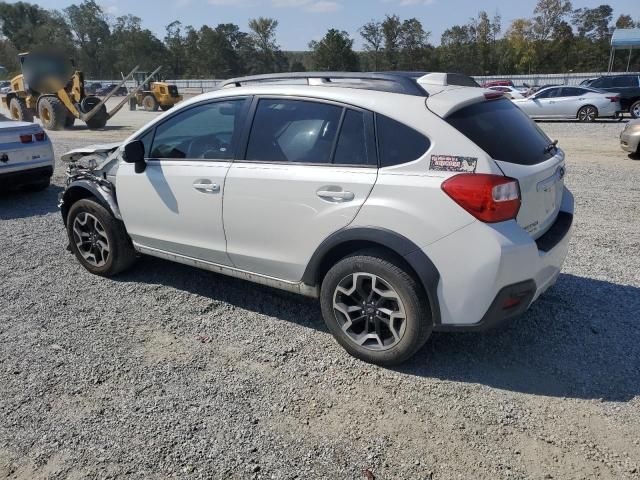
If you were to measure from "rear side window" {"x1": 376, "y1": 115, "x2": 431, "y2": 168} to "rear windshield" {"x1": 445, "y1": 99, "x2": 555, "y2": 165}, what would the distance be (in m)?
0.21

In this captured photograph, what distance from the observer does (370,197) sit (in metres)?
3.04

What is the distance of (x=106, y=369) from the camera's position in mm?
3354

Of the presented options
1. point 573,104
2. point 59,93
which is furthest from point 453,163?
point 59,93

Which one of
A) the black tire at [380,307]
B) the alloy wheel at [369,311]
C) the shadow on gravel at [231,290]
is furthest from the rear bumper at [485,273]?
the shadow on gravel at [231,290]

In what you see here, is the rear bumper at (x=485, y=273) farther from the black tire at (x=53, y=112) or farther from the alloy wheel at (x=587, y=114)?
the black tire at (x=53, y=112)

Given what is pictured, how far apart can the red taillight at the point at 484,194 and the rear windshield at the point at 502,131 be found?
20cm

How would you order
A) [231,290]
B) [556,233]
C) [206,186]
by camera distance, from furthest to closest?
[231,290] → [206,186] → [556,233]

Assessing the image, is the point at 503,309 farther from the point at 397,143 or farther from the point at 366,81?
the point at 366,81

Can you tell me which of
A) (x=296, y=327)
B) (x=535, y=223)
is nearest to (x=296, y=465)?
(x=296, y=327)

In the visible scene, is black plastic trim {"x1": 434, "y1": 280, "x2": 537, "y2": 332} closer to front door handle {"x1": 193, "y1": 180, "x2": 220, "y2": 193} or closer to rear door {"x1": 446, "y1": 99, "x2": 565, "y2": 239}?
rear door {"x1": 446, "y1": 99, "x2": 565, "y2": 239}

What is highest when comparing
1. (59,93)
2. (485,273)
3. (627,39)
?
(627,39)

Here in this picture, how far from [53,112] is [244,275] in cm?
1788

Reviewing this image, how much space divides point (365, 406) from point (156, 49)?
76.8m

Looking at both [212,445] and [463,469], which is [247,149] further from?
[463,469]
